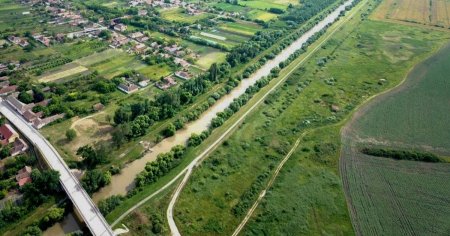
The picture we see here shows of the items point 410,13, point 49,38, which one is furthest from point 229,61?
point 410,13

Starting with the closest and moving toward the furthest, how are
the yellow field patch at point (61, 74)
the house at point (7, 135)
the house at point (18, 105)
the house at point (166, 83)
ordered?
the house at point (7, 135), the house at point (18, 105), the house at point (166, 83), the yellow field patch at point (61, 74)

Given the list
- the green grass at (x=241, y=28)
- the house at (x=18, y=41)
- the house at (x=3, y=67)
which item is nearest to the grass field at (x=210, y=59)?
the green grass at (x=241, y=28)

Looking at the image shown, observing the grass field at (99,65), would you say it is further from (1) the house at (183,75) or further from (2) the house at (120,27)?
(2) the house at (120,27)

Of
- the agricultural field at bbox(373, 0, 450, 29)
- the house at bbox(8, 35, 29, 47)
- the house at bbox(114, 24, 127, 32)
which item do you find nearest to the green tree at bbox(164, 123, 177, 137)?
the house at bbox(114, 24, 127, 32)

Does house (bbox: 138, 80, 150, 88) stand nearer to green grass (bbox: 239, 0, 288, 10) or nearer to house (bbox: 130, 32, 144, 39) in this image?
house (bbox: 130, 32, 144, 39)

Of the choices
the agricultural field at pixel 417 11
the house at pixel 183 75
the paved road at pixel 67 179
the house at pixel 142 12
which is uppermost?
the agricultural field at pixel 417 11

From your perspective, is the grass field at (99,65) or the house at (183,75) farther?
the house at (183,75)

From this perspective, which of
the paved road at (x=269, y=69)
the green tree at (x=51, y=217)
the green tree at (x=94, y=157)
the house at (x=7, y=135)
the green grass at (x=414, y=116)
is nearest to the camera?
the green tree at (x=51, y=217)
